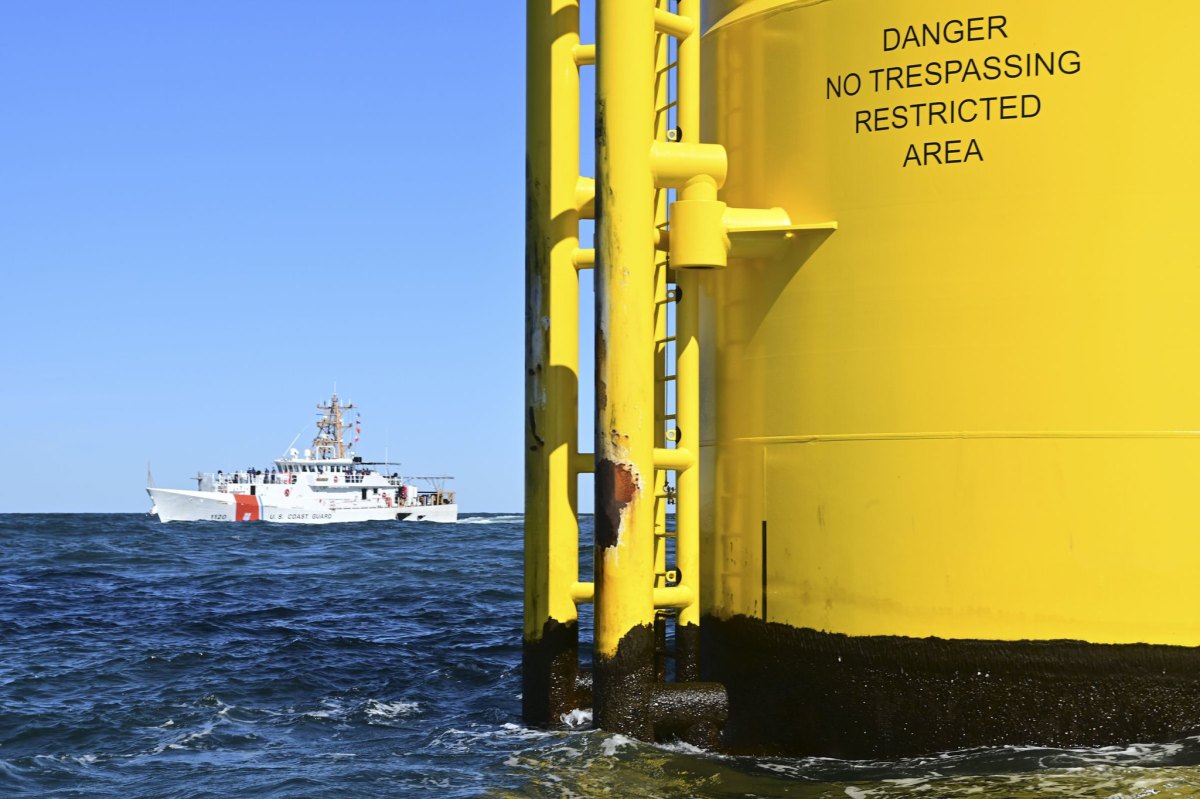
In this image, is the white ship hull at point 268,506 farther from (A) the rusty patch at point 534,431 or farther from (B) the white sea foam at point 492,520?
(A) the rusty patch at point 534,431

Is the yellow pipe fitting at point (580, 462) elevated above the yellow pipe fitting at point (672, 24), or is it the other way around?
the yellow pipe fitting at point (672, 24)

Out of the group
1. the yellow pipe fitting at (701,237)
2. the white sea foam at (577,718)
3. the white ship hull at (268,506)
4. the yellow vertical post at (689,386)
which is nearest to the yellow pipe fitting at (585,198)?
the yellow vertical post at (689,386)

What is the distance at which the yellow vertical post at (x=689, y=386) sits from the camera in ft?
25.1

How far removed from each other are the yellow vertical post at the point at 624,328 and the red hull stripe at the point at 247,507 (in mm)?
77195

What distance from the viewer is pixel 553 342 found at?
7.84 m

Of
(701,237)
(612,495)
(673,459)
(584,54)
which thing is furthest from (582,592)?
(584,54)

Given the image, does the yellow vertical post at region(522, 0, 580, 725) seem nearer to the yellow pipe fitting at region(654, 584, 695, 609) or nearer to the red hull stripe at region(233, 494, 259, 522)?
the yellow pipe fitting at region(654, 584, 695, 609)

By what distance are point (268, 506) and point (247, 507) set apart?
1.38m

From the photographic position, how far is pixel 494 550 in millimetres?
40906

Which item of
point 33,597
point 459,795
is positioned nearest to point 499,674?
point 459,795

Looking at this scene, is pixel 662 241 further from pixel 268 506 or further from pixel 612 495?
pixel 268 506

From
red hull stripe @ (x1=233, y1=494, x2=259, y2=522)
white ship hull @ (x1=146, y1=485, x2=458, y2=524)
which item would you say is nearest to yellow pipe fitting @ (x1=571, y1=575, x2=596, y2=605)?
white ship hull @ (x1=146, y1=485, x2=458, y2=524)

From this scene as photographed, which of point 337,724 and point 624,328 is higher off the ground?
point 624,328

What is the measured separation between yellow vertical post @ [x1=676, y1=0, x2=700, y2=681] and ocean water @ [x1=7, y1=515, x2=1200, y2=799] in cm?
89
